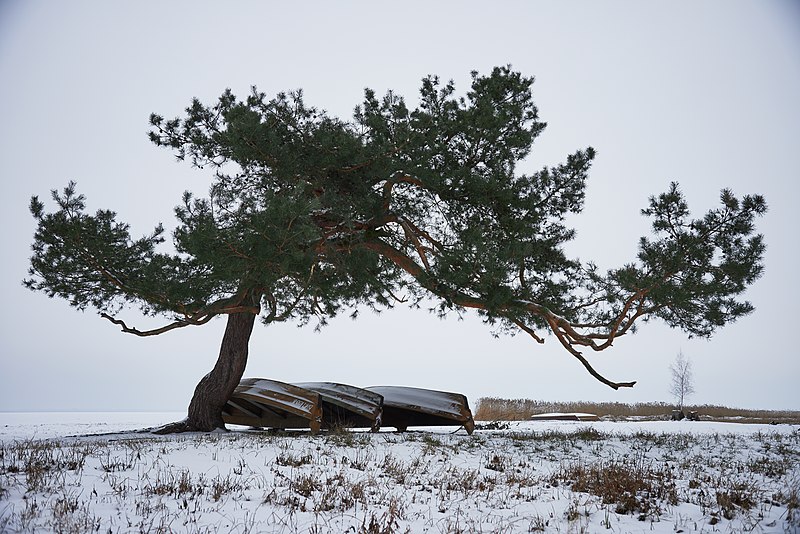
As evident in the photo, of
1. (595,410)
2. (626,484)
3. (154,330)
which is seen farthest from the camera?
(595,410)

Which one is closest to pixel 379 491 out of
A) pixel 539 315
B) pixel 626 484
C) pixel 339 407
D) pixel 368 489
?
pixel 368 489

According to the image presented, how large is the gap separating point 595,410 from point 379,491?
2304 cm

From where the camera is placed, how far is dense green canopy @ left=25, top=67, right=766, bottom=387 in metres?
10.4

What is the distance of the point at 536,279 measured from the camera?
498 inches

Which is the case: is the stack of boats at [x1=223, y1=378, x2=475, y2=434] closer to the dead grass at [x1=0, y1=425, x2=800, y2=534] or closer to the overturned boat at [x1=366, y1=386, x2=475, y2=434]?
the overturned boat at [x1=366, y1=386, x2=475, y2=434]

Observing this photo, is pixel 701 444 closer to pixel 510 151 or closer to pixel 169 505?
pixel 510 151

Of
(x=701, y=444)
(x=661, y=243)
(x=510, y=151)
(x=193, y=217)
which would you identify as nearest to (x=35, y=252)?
(x=193, y=217)

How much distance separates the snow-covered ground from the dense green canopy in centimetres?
333

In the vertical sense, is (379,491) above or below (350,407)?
below

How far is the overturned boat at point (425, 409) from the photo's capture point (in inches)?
512

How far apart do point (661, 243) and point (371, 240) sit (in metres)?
5.74

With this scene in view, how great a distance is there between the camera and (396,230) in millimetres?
13211

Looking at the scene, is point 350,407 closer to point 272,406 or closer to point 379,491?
point 272,406

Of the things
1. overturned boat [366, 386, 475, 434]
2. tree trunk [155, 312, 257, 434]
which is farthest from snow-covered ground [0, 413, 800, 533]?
overturned boat [366, 386, 475, 434]
